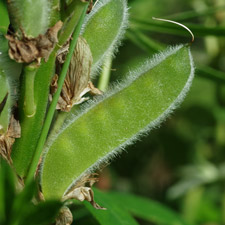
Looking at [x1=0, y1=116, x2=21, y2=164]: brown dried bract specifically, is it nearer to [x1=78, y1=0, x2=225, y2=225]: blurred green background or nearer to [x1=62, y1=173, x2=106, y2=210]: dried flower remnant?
[x1=62, y1=173, x2=106, y2=210]: dried flower remnant

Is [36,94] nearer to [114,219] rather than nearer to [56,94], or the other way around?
[56,94]

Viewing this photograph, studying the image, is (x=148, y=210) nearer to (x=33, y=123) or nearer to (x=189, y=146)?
(x=33, y=123)

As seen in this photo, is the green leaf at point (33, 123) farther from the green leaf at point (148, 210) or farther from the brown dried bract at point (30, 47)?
the green leaf at point (148, 210)

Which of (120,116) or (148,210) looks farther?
(148,210)

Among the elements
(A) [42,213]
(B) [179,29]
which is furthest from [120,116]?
(B) [179,29]

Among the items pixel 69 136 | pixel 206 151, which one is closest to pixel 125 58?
pixel 206 151
